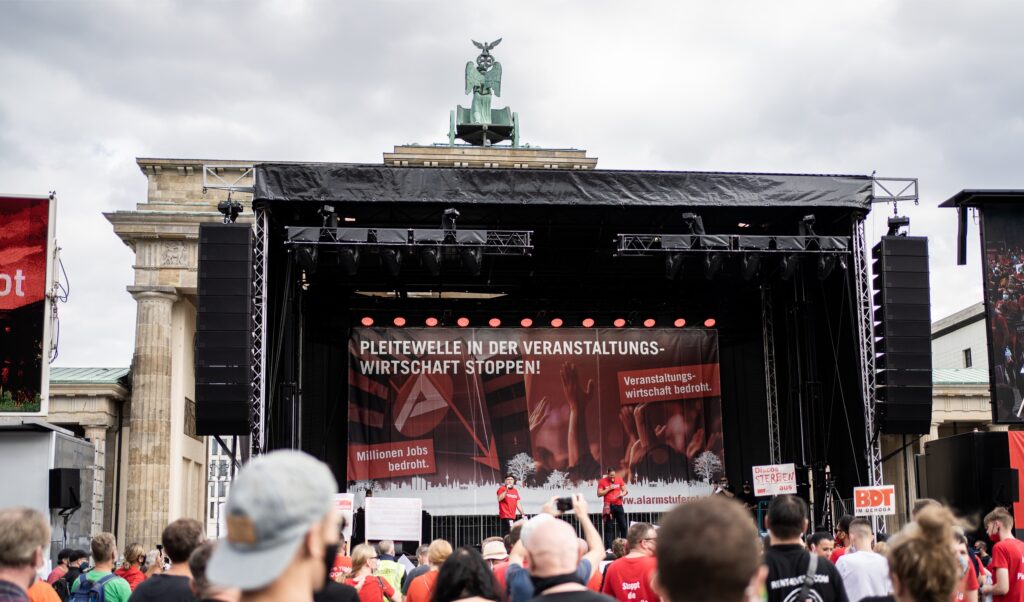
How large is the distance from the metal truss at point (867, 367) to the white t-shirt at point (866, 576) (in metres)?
10.2

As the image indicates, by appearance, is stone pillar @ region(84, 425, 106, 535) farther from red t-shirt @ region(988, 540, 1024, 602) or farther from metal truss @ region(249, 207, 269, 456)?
red t-shirt @ region(988, 540, 1024, 602)

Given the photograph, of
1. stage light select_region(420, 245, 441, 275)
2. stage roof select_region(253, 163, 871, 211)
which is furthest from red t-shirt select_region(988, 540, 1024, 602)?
stage light select_region(420, 245, 441, 275)

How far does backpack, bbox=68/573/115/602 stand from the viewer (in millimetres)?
6512

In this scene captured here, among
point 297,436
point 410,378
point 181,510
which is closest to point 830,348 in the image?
point 410,378

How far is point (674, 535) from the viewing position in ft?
6.59

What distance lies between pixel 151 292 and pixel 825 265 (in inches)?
531

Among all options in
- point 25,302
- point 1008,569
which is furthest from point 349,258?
point 1008,569

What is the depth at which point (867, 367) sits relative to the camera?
1547cm

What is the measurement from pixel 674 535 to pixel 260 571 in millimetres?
750

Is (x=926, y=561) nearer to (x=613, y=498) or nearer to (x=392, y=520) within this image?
(x=392, y=520)

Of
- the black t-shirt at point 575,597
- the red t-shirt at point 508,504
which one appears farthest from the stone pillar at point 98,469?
the black t-shirt at point 575,597

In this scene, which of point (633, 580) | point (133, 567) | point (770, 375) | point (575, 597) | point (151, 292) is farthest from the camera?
point (151, 292)

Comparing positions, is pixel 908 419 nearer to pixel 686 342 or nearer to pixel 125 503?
pixel 686 342

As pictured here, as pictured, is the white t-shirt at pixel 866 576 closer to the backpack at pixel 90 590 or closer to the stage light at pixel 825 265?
the backpack at pixel 90 590
